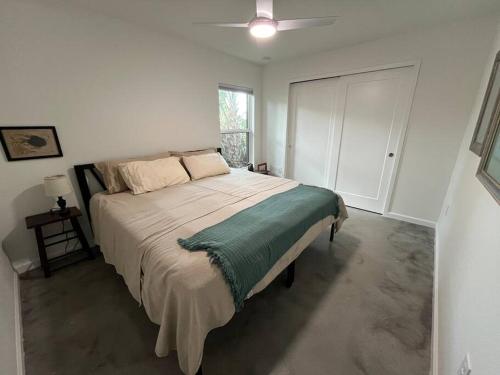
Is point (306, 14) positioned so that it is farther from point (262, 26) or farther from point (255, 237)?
point (255, 237)

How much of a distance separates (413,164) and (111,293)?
3.76 metres

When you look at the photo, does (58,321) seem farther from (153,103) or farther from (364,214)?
(364,214)

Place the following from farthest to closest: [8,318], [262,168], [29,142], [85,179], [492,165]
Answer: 1. [262,168]
2. [85,179]
3. [29,142]
4. [8,318]
5. [492,165]

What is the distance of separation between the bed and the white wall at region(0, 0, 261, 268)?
390 mm

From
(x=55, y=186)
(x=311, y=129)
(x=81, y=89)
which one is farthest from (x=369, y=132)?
(x=55, y=186)

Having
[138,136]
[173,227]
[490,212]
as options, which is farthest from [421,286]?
[138,136]

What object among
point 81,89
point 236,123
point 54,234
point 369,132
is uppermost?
point 81,89

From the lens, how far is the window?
361cm

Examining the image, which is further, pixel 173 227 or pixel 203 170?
pixel 203 170

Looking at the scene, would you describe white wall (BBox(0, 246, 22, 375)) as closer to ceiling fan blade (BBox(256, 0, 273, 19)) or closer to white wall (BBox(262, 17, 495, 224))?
ceiling fan blade (BBox(256, 0, 273, 19))

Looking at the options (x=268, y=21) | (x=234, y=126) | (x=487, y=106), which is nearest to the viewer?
(x=268, y=21)

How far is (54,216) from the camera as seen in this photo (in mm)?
1915

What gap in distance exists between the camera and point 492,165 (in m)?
1.12

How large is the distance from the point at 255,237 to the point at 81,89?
2293 millimetres
